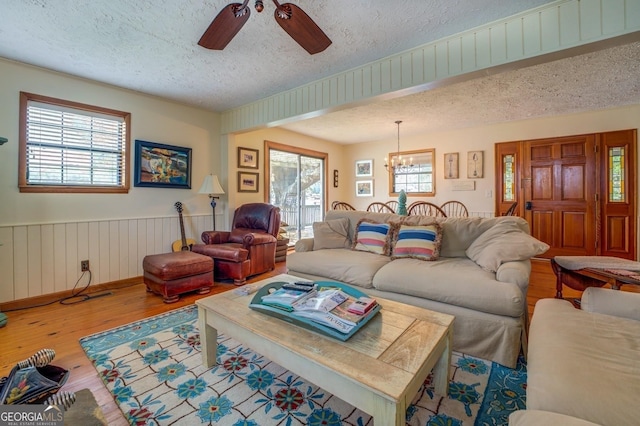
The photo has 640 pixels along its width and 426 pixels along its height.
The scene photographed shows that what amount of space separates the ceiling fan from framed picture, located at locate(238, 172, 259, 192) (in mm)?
2782

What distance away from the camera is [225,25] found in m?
1.74

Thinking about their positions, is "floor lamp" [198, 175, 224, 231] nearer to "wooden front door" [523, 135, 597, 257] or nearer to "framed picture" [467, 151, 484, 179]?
"framed picture" [467, 151, 484, 179]

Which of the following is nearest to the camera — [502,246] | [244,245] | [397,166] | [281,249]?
[502,246]

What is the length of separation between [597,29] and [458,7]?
866mm

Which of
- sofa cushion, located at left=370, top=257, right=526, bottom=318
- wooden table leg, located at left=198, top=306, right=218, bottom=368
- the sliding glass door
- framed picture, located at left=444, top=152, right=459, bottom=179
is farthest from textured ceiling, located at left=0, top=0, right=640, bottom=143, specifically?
wooden table leg, located at left=198, top=306, right=218, bottom=368

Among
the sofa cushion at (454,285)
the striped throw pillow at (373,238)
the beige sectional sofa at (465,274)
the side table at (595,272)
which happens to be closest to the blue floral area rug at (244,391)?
the beige sectional sofa at (465,274)

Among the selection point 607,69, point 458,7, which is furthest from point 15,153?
point 607,69

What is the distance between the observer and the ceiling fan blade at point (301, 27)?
1.59 metres

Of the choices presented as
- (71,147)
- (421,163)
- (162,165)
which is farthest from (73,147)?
(421,163)

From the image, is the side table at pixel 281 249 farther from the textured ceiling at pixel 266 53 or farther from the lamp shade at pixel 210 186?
the textured ceiling at pixel 266 53

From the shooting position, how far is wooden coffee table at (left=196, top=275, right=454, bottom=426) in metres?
0.96

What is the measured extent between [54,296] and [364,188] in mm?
5652

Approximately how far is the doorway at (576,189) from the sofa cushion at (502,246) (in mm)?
3120

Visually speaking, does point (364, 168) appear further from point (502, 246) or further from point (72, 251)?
point (72, 251)
